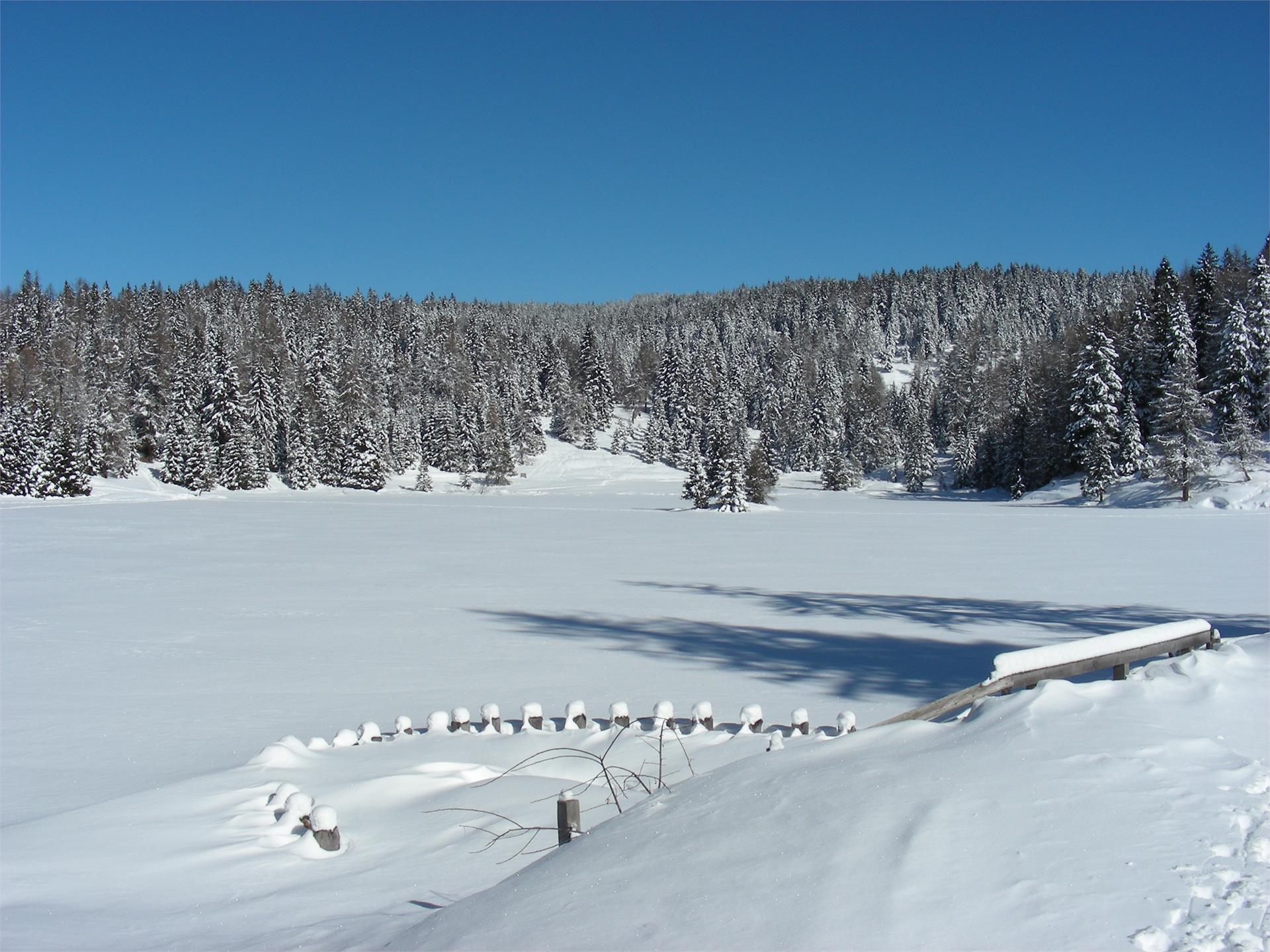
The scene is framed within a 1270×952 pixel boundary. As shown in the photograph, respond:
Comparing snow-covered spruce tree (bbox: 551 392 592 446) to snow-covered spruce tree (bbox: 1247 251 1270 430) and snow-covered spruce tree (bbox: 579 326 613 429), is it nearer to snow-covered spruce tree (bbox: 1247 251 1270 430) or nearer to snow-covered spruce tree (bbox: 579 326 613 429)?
snow-covered spruce tree (bbox: 579 326 613 429)

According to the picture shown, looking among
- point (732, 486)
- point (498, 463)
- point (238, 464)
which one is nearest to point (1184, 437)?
point (732, 486)

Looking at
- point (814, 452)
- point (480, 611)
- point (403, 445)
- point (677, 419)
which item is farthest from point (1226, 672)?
point (814, 452)

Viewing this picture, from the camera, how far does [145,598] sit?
49.9 ft

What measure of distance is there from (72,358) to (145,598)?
78374 mm

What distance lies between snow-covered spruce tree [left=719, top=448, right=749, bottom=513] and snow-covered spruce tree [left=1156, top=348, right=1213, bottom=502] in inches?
879

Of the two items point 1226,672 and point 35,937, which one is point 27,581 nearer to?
point 35,937

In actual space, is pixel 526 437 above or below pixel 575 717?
above

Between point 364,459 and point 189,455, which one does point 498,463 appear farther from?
point 189,455

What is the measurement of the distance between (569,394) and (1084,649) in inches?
3672

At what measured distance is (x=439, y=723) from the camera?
22.0 feet

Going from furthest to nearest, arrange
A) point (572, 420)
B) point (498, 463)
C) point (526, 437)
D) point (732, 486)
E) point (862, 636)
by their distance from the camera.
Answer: point (572, 420) < point (526, 437) < point (498, 463) < point (732, 486) < point (862, 636)

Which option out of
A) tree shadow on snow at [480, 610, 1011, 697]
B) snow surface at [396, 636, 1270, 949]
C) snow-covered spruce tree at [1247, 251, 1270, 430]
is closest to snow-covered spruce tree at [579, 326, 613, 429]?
snow-covered spruce tree at [1247, 251, 1270, 430]

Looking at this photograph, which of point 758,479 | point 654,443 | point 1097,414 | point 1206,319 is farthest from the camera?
point 654,443

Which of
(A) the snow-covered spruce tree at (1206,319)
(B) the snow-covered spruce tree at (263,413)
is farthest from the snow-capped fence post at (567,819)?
(B) the snow-covered spruce tree at (263,413)
